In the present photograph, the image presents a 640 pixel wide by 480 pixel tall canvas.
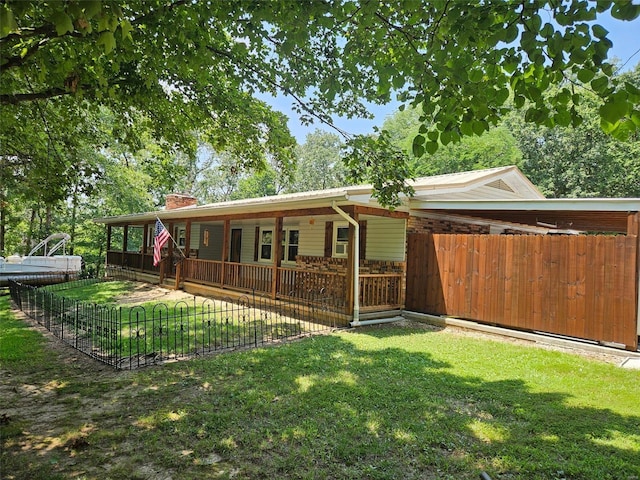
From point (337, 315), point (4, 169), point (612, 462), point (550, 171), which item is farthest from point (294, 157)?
point (550, 171)

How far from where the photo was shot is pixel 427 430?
373cm

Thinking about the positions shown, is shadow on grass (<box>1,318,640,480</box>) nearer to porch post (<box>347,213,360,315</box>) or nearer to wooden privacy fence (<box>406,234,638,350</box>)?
wooden privacy fence (<box>406,234,638,350</box>)

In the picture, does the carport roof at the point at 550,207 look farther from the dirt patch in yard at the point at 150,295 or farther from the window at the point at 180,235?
the window at the point at 180,235

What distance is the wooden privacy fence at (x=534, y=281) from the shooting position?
674cm

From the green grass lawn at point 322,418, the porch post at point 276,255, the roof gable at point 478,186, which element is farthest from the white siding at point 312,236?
the green grass lawn at point 322,418

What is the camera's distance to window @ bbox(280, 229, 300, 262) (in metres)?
14.4

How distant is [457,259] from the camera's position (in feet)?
29.6

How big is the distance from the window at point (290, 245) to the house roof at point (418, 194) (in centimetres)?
225

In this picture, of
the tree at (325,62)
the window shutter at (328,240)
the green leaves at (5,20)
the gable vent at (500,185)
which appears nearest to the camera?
the green leaves at (5,20)

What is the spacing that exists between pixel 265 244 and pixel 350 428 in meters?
12.1

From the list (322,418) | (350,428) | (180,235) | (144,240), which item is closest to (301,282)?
(322,418)

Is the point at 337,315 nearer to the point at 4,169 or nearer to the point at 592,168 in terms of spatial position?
the point at 4,169

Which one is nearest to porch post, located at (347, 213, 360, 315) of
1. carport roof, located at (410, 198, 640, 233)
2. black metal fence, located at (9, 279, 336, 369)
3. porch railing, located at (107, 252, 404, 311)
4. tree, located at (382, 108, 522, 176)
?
porch railing, located at (107, 252, 404, 311)

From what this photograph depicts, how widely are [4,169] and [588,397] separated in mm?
14006
